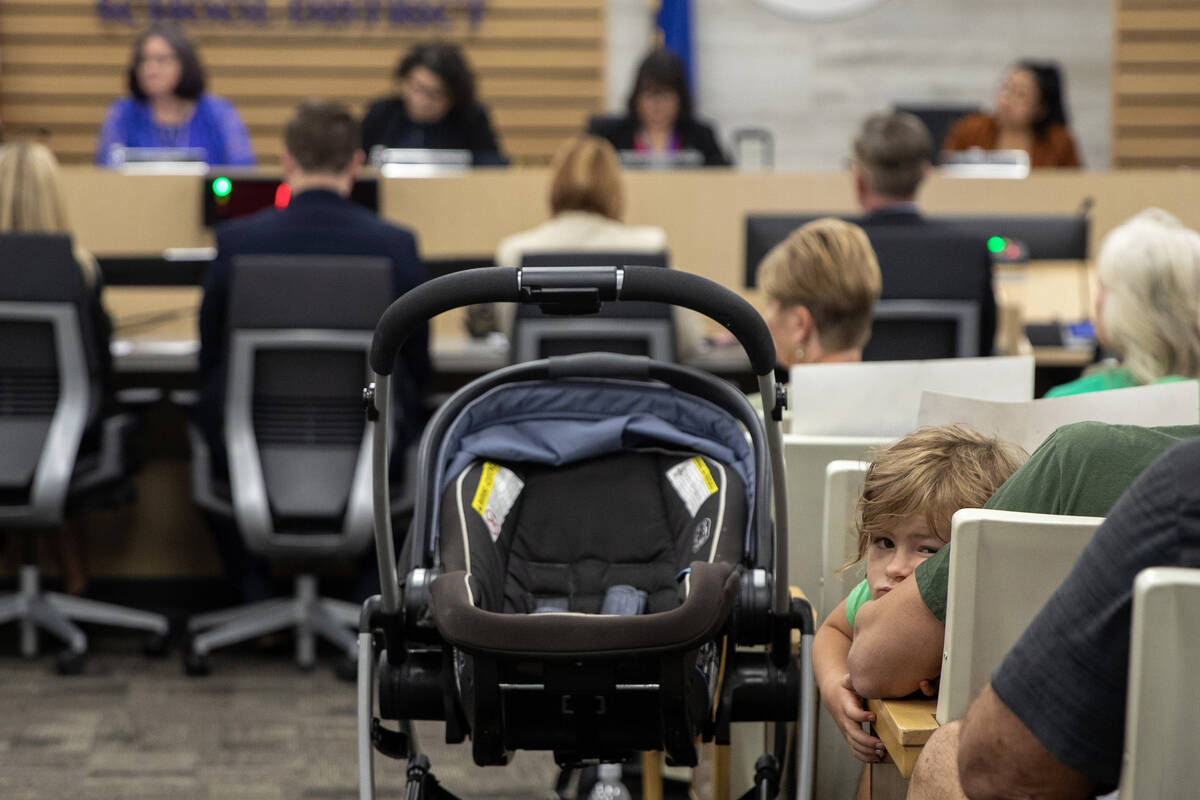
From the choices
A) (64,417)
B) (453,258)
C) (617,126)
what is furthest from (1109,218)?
(64,417)

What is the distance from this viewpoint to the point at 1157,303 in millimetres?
2297

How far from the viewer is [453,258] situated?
4.79 m

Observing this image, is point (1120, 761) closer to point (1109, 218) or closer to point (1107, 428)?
point (1107, 428)

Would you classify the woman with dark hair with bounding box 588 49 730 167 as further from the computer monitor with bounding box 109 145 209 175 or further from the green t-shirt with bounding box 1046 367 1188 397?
the green t-shirt with bounding box 1046 367 1188 397

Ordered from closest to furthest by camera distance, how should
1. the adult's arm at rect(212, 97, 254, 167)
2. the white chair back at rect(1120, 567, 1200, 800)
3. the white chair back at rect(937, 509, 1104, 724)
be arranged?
1. the white chair back at rect(1120, 567, 1200, 800)
2. the white chair back at rect(937, 509, 1104, 724)
3. the adult's arm at rect(212, 97, 254, 167)

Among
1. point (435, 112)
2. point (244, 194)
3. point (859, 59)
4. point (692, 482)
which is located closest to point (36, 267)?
point (244, 194)

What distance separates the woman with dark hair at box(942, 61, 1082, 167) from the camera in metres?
5.98

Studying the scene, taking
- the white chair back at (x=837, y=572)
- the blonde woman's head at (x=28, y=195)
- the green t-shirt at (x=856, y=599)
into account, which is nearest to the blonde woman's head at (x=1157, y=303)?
the white chair back at (x=837, y=572)

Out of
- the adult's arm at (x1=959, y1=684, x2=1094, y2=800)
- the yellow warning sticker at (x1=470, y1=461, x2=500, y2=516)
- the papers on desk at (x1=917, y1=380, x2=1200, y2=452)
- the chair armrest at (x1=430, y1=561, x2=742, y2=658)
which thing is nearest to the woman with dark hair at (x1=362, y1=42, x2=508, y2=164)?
the yellow warning sticker at (x1=470, y1=461, x2=500, y2=516)

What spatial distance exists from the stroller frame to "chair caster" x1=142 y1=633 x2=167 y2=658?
80.2 inches

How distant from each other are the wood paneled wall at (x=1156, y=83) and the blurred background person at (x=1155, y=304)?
19.6 feet

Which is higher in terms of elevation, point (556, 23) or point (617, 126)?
point (556, 23)

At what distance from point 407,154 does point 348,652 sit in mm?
2002

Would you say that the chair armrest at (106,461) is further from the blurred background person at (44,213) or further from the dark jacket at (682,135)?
the dark jacket at (682,135)
